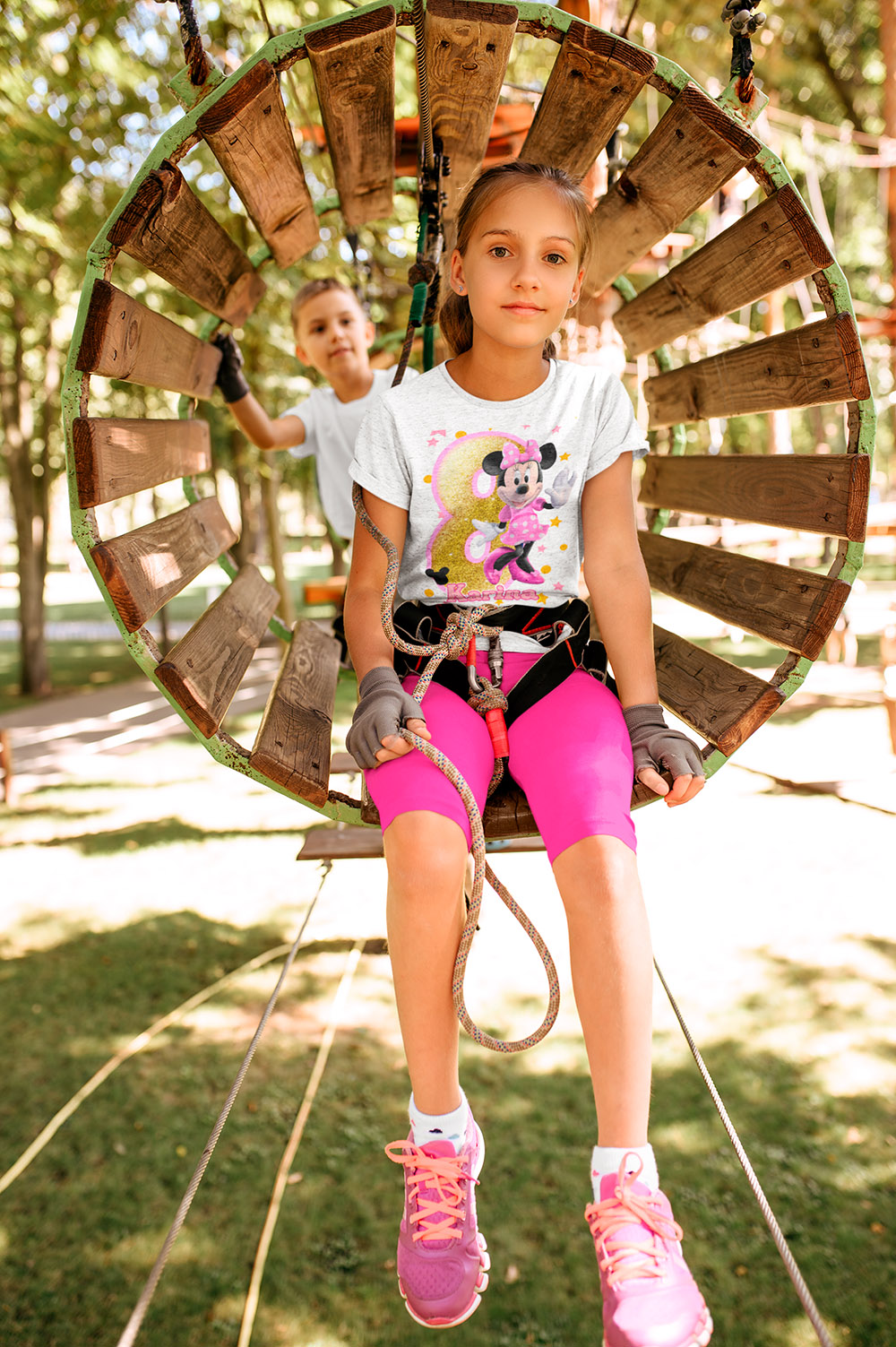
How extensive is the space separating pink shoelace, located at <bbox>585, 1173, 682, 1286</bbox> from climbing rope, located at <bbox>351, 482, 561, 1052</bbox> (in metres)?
0.23

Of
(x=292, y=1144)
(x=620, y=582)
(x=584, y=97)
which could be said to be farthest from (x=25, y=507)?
(x=620, y=582)

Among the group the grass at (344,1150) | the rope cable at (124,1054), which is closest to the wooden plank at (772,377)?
the grass at (344,1150)

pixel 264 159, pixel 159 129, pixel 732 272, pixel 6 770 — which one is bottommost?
pixel 6 770

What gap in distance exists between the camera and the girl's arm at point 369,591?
1761 mm

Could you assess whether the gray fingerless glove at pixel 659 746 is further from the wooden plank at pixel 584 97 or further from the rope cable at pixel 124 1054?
the rope cable at pixel 124 1054

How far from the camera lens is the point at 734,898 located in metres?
5.02

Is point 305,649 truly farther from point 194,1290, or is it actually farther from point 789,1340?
point 789,1340

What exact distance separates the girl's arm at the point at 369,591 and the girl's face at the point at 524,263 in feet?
1.26

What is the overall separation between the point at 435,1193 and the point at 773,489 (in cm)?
147

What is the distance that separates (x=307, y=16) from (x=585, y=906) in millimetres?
6404

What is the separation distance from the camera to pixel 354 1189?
10.6 feet

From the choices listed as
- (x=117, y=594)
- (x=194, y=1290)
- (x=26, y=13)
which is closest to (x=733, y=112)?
(x=117, y=594)

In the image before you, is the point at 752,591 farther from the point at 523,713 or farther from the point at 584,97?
the point at 584,97

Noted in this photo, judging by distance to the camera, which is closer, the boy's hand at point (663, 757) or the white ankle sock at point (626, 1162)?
the white ankle sock at point (626, 1162)
